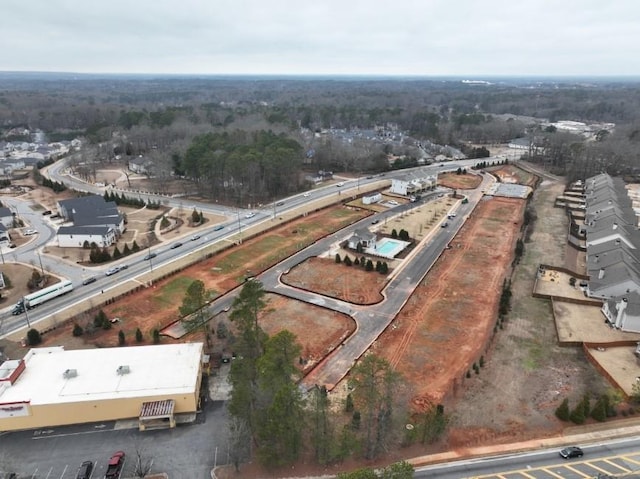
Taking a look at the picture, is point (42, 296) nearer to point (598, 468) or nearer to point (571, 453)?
point (571, 453)

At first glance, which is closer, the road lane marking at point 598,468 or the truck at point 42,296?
the road lane marking at point 598,468

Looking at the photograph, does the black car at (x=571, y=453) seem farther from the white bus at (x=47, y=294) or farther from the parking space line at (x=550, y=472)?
the white bus at (x=47, y=294)

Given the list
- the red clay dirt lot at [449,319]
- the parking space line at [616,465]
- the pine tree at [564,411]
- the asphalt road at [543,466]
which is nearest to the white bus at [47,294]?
the red clay dirt lot at [449,319]

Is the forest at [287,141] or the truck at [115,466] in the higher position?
the forest at [287,141]

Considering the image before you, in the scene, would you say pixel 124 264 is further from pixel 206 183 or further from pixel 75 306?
pixel 206 183

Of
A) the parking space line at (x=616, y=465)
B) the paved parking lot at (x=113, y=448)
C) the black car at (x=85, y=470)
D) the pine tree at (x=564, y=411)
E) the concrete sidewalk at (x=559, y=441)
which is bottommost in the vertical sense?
the paved parking lot at (x=113, y=448)

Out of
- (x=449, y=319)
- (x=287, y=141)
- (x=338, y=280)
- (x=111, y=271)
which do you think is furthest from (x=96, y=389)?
(x=287, y=141)

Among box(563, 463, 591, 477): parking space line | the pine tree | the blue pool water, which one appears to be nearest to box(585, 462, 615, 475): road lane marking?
box(563, 463, 591, 477): parking space line

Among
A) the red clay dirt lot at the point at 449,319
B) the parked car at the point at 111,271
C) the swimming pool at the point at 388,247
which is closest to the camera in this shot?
the red clay dirt lot at the point at 449,319
